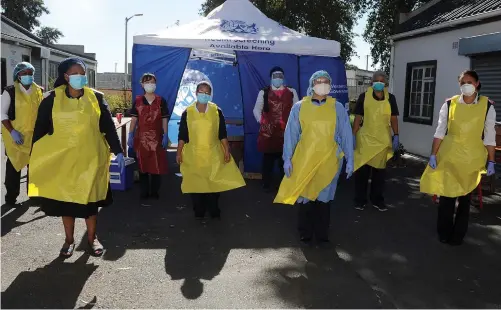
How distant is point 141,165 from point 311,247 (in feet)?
9.52

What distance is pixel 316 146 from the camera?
490 centimetres

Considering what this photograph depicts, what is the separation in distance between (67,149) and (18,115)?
236 cm

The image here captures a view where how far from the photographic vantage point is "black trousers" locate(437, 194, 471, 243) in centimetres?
516

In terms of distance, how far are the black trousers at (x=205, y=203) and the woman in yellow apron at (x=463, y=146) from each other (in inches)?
99.3


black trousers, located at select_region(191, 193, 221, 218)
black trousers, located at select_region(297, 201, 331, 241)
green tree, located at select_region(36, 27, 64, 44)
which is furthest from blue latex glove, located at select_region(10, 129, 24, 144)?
green tree, located at select_region(36, 27, 64, 44)

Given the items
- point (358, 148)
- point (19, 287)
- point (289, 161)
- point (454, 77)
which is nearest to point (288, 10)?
point (454, 77)

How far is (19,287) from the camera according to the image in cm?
390

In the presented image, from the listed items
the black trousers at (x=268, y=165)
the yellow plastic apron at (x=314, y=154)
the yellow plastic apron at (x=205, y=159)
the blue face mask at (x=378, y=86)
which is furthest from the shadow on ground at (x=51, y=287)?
the blue face mask at (x=378, y=86)

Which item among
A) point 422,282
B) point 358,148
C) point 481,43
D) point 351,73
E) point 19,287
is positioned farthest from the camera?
point 351,73

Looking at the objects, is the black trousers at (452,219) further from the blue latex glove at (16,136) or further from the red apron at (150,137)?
the blue latex glove at (16,136)

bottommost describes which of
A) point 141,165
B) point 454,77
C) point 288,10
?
point 141,165

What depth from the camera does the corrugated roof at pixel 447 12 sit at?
10.6 meters

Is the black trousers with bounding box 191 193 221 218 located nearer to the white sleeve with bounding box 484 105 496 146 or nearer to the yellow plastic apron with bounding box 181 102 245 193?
the yellow plastic apron with bounding box 181 102 245 193

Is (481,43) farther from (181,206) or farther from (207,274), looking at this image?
(207,274)
